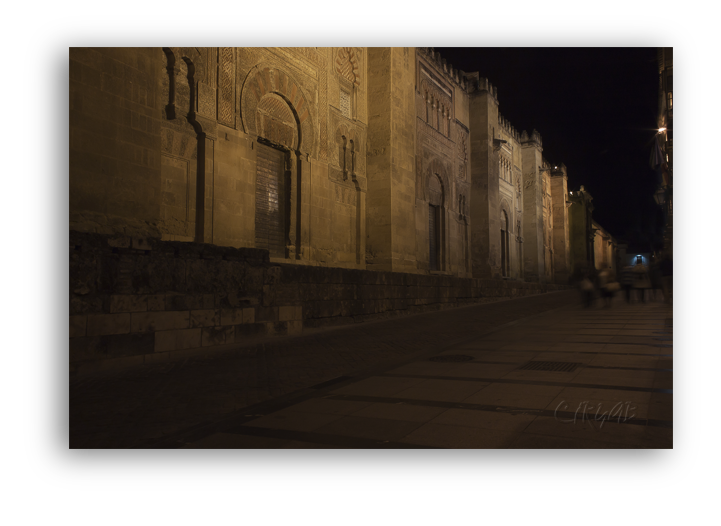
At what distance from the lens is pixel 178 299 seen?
6922mm

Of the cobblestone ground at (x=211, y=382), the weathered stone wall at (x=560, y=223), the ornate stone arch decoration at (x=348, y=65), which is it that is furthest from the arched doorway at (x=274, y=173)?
the weathered stone wall at (x=560, y=223)

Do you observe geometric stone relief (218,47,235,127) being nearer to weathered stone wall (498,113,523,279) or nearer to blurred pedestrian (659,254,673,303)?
blurred pedestrian (659,254,673,303)

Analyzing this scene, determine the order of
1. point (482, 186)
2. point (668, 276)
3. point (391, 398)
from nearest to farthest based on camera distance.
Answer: point (391, 398)
point (668, 276)
point (482, 186)

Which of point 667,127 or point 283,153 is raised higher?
point 667,127

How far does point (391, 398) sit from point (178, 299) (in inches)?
147

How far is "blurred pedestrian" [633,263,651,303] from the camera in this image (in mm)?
17319

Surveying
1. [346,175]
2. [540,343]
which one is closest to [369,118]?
[346,175]

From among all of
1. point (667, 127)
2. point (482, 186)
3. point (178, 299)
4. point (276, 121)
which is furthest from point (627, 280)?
point (178, 299)

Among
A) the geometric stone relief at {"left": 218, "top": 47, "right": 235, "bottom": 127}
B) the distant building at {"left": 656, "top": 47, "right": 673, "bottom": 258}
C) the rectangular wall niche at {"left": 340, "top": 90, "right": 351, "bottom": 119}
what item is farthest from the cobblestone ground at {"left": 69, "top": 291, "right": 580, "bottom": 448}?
the rectangular wall niche at {"left": 340, "top": 90, "right": 351, "bottom": 119}

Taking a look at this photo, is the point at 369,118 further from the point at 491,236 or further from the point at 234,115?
the point at 491,236

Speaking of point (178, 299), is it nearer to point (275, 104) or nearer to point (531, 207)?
point (275, 104)

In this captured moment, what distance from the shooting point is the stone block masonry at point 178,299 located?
5.83 m

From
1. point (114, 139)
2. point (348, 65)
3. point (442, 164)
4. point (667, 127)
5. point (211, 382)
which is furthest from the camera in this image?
point (442, 164)

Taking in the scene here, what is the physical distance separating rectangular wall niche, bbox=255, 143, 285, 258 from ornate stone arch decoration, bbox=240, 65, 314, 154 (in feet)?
2.35
